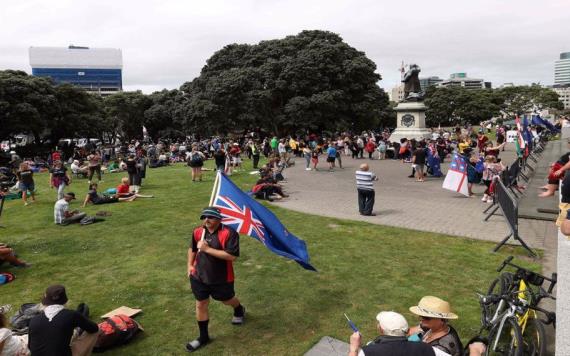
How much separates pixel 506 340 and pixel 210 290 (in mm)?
3530

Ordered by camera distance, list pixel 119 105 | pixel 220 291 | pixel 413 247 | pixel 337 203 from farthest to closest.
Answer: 1. pixel 119 105
2. pixel 337 203
3. pixel 413 247
4. pixel 220 291

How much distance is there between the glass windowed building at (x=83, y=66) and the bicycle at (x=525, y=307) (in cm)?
16204

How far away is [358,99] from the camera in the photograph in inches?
1590

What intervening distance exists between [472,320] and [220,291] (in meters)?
3.60

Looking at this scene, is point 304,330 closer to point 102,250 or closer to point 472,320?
point 472,320

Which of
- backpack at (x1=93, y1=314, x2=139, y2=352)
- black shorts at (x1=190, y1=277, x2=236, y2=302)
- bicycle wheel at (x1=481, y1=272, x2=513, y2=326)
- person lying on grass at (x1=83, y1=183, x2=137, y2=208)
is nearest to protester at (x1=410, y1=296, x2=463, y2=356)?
bicycle wheel at (x1=481, y1=272, x2=513, y2=326)

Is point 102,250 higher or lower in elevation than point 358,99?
lower

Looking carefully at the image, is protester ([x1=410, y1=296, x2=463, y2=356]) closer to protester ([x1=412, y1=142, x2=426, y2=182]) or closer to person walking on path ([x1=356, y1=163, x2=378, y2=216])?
person walking on path ([x1=356, y1=163, x2=378, y2=216])

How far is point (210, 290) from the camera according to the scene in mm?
5535

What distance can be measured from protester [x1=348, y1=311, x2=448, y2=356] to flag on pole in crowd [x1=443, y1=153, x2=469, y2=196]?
11.0 meters

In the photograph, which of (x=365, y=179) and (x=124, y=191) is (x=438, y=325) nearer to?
(x=365, y=179)

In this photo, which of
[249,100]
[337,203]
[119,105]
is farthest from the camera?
[119,105]

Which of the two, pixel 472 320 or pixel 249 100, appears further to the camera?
pixel 249 100

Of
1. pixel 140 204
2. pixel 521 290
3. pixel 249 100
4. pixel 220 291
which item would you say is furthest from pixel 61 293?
pixel 249 100
